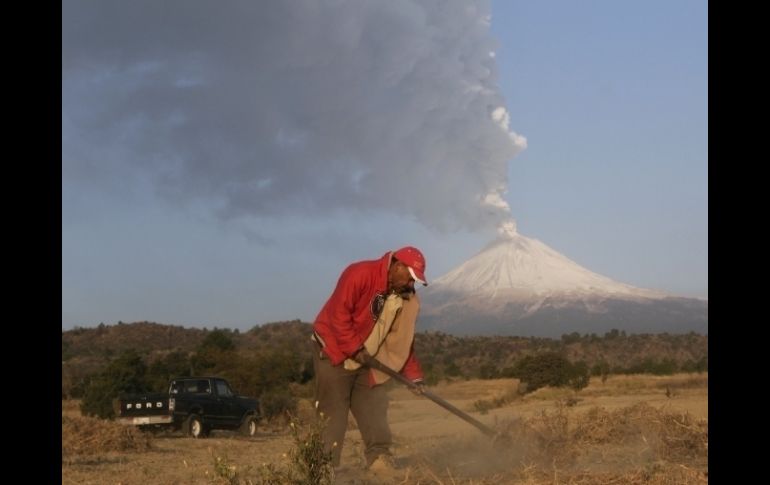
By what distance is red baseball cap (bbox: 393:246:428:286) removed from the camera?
30.4 feet

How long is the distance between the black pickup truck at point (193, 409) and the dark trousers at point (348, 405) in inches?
451

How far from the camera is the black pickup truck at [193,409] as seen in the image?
20469 mm

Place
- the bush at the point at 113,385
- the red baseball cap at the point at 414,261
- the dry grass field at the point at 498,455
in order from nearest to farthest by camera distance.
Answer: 1. the dry grass field at the point at 498,455
2. the red baseball cap at the point at 414,261
3. the bush at the point at 113,385

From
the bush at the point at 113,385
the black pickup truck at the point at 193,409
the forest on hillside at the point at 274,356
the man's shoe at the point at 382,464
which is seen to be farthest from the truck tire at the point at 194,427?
the man's shoe at the point at 382,464

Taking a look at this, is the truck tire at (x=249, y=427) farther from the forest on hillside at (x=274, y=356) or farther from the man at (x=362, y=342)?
the man at (x=362, y=342)

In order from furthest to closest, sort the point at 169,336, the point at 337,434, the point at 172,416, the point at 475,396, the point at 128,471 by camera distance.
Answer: the point at 169,336, the point at 475,396, the point at 172,416, the point at 128,471, the point at 337,434

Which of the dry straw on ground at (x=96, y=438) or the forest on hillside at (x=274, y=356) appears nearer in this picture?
the dry straw on ground at (x=96, y=438)

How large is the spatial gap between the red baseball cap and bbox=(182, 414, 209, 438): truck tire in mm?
12231

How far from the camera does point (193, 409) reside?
2066 centimetres
